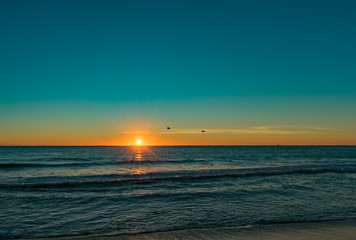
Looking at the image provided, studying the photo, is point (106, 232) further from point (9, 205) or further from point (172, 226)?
point (9, 205)

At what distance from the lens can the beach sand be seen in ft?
22.3

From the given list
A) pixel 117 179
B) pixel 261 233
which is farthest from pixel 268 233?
pixel 117 179

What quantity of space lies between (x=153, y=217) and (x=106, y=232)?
2125mm

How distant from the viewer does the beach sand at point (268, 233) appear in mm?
6805

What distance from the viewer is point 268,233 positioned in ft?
23.7

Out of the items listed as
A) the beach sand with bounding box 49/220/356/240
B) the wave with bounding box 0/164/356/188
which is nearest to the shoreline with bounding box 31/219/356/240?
the beach sand with bounding box 49/220/356/240

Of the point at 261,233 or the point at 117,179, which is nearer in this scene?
the point at 261,233

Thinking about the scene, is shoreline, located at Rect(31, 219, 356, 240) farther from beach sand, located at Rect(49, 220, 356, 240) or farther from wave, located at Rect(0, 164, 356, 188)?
wave, located at Rect(0, 164, 356, 188)

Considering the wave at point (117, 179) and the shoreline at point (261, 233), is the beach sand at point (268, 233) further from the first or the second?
the wave at point (117, 179)

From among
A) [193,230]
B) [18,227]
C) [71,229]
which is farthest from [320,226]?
[18,227]

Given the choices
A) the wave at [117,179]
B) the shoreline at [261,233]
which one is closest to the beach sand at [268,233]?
the shoreline at [261,233]

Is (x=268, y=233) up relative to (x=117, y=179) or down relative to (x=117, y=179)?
up

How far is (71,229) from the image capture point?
320 inches

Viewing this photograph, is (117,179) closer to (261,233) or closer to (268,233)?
(261,233)
